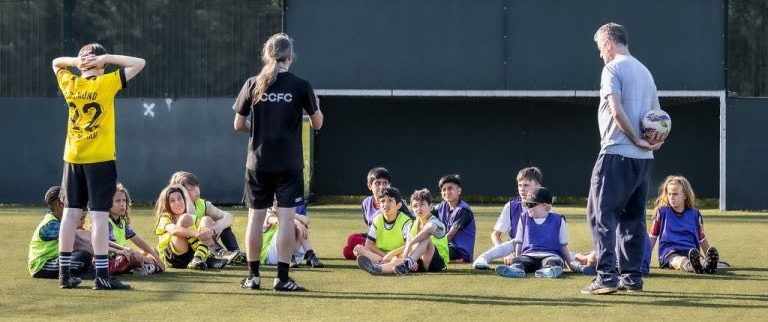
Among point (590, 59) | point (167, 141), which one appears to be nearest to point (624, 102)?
point (590, 59)

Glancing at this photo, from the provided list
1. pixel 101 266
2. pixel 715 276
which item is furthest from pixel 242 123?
pixel 715 276

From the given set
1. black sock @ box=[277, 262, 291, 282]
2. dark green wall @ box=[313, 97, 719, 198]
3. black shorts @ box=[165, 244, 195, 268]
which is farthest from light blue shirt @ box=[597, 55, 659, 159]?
dark green wall @ box=[313, 97, 719, 198]

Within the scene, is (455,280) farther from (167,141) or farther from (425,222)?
(167,141)

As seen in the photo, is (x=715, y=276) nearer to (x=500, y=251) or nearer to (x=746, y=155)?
(x=500, y=251)

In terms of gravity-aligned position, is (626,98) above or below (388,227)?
above

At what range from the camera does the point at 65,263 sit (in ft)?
32.8

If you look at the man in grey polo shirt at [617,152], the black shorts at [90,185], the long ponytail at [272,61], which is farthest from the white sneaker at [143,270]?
the man in grey polo shirt at [617,152]

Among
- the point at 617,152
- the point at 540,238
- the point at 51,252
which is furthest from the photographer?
the point at 540,238

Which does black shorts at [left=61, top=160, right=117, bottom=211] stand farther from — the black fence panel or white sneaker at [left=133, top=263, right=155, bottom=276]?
the black fence panel

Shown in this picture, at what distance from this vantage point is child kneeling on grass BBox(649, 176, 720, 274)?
12.0m

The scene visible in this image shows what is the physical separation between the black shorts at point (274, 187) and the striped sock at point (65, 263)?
1410 mm

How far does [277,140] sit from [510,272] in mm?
2523

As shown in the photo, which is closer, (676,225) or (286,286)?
(286,286)

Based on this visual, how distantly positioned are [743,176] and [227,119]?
888cm
